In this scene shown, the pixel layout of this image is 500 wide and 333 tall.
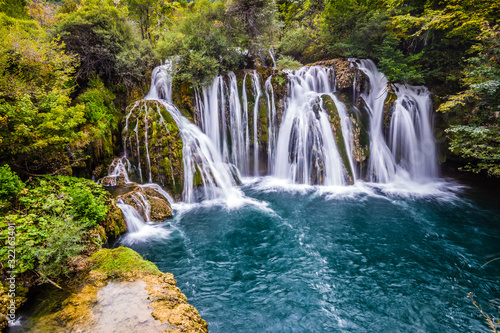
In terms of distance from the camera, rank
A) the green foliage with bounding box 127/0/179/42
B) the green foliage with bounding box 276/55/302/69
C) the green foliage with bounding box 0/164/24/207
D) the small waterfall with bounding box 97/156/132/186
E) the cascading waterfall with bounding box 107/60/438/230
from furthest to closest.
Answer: the green foliage with bounding box 127/0/179/42
the green foliage with bounding box 276/55/302/69
the cascading waterfall with bounding box 107/60/438/230
the small waterfall with bounding box 97/156/132/186
the green foliage with bounding box 0/164/24/207

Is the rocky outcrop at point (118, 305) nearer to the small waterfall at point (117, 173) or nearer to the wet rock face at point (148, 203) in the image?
the wet rock face at point (148, 203)

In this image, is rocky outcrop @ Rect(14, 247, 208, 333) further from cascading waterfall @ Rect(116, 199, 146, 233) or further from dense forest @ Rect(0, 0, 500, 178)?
dense forest @ Rect(0, 0, 500, 178)

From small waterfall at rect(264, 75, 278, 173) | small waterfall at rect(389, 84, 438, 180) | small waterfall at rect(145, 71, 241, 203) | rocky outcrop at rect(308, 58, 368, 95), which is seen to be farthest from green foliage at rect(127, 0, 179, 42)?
small waterfall at rect(389, 84, 438, 180)

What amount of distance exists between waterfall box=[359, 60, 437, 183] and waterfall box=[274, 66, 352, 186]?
7.05ft

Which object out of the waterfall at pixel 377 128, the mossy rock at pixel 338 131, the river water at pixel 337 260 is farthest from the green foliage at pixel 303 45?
the river water at pixel 337 260

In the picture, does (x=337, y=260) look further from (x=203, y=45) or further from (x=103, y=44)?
(x=103, y=44)

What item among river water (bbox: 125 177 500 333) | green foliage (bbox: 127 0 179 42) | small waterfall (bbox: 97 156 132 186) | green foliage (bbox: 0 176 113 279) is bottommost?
river water (bbox: 125 177 500 333)

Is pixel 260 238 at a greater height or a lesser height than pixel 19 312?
lesser

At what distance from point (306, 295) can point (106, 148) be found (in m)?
9.80

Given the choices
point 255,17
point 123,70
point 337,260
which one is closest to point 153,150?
point 123,70

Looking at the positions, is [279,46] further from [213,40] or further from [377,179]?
[377,179]

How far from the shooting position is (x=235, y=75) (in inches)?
512

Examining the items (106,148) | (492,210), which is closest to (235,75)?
(106,148)

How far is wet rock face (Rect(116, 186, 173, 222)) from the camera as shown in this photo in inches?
298
